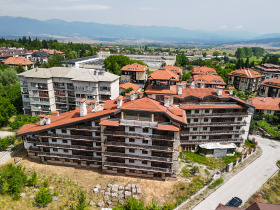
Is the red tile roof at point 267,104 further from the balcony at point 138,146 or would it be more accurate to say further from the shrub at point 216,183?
the balcony at point 138,146

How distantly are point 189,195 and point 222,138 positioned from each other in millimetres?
22381

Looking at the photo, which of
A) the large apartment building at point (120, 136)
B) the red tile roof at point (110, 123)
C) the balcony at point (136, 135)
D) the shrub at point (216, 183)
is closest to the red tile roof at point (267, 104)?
the large apartment building at point (120, 136)

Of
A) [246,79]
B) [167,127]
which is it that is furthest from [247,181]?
[246,79]

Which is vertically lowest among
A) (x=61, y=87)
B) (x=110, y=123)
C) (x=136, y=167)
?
(x=136, y=167)

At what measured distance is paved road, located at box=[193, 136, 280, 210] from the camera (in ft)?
125

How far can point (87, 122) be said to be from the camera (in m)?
41.8

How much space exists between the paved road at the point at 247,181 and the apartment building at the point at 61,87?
142 ft

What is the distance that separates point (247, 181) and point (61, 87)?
60.7 m

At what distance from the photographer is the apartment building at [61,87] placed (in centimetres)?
6612

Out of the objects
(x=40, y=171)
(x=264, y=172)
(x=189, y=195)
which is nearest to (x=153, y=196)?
(x=189, y=195)

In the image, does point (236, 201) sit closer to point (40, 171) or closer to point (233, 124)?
point (233, 124)

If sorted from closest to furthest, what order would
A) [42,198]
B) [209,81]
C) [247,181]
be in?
1. [42,198]
2. [247,181]
3. [209,81]

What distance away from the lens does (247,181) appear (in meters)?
44.0

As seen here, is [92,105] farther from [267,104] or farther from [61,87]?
[267,104]
